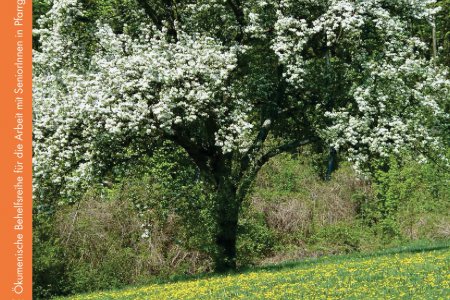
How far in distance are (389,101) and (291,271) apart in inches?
218

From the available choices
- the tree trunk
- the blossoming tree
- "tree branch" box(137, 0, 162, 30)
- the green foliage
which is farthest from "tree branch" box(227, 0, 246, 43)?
the green foliage

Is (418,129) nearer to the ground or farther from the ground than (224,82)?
nearer to the ground

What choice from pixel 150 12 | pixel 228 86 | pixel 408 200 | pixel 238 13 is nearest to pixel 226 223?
pixel 228 86

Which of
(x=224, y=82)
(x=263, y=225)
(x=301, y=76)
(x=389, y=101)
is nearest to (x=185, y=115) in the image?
(x=224, y=82)

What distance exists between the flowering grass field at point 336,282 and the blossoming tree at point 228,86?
116 inches

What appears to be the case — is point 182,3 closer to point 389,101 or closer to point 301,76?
point 301,76

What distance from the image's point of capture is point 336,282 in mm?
16422

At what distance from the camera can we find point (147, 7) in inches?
851

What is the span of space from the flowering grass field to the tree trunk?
1390 mm

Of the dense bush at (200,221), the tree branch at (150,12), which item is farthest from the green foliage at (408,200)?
the tree branch at (150,12)
